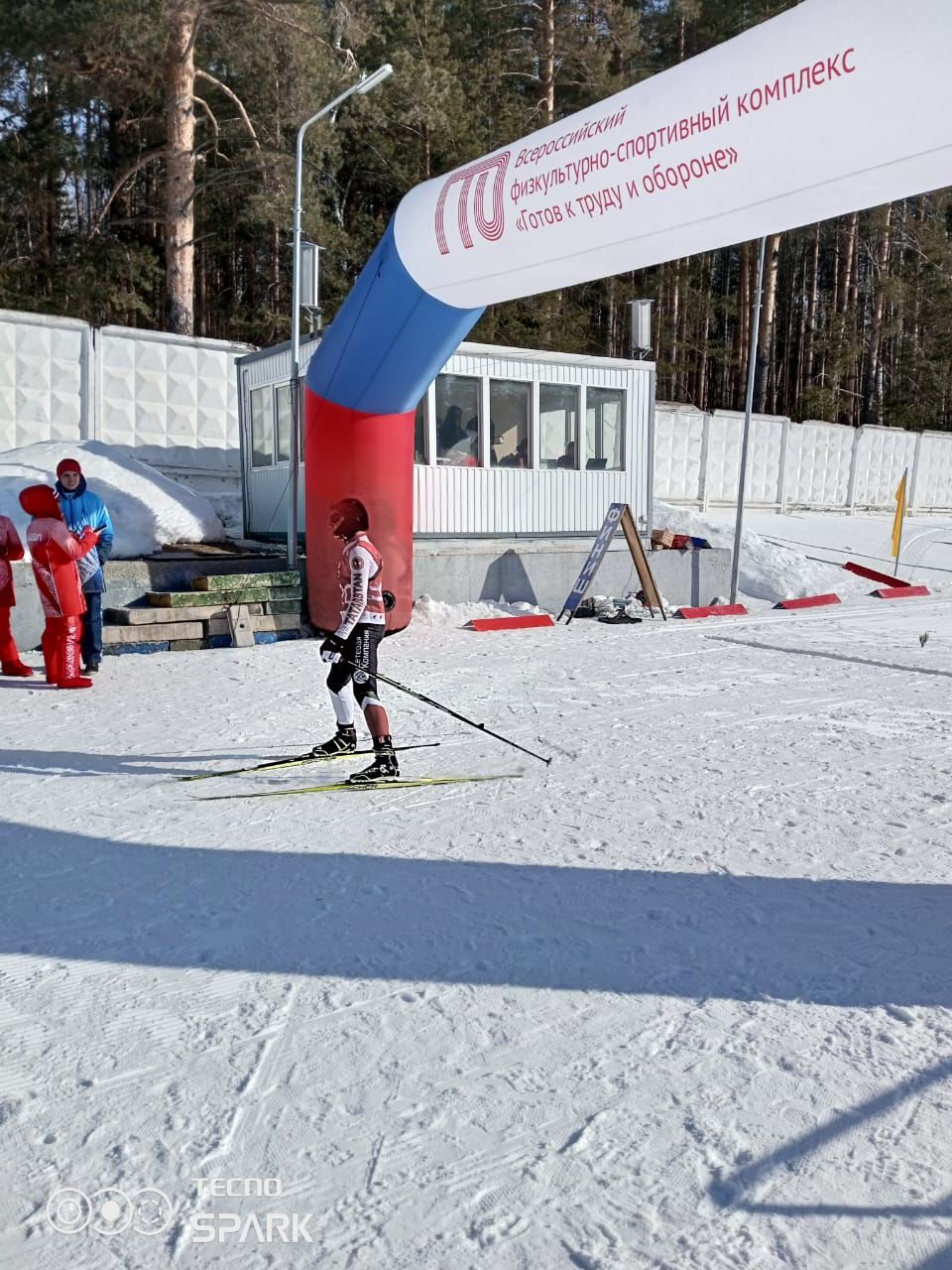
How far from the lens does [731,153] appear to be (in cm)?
536

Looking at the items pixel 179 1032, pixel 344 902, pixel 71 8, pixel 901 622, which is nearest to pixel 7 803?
pixel 344 902

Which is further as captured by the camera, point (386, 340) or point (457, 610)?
point (457, 610)

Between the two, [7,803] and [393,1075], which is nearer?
[393,1075]

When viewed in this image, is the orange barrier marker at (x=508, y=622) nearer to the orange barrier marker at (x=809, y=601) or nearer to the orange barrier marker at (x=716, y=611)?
the orange barrier marker at (x=716, y=611)

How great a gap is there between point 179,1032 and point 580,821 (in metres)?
2.52

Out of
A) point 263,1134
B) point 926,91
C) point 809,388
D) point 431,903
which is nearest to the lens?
→ point 263,1134

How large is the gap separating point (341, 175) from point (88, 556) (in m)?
25.2

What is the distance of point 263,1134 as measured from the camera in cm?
263

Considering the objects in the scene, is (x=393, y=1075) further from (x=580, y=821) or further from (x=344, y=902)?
(x=580, y=821)

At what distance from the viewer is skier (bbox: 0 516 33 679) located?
9242 mm

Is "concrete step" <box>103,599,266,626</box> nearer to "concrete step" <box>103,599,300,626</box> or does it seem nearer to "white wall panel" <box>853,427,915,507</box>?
"concrete step" <box>103,599,300,626</box>

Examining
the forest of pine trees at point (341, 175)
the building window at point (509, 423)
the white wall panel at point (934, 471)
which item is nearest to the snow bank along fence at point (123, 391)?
the forest of pine trees at point (341, 175)

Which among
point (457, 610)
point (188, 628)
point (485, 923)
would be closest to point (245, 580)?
point (188, 628)

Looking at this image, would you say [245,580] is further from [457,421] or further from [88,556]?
[457,421]
